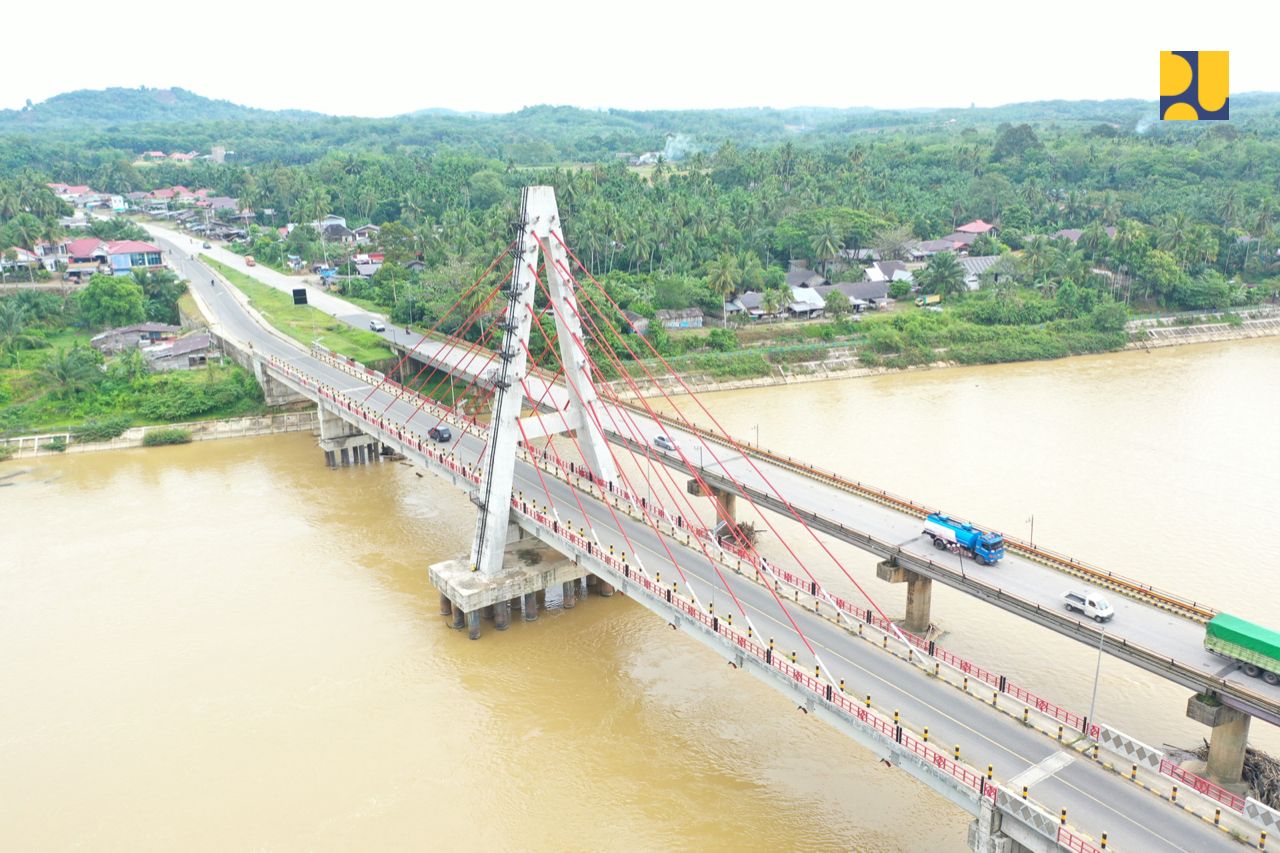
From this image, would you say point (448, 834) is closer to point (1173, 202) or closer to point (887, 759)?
point (887, 759)

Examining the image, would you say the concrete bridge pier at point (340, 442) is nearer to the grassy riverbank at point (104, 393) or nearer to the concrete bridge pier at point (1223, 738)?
the grassy riverbank at point (104, 393)

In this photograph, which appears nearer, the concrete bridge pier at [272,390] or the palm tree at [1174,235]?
the concrete bridge pier at [272,390]

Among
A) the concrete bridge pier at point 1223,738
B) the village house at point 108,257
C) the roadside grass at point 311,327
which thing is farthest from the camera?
the village house at point 108,257

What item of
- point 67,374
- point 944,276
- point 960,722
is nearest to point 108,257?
point 67,374

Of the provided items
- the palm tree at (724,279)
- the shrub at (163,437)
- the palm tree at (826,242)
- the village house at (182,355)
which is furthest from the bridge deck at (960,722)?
the palm tree at (826,242)

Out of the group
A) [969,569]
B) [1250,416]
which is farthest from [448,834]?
[1250,416]

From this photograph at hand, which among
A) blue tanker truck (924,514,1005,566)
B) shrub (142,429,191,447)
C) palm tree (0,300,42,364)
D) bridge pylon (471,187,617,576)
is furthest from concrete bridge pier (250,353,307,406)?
blue tanker truck (924,514,1005,566)

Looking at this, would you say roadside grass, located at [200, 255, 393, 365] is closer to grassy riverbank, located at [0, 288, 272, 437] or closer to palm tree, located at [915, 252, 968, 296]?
grassy riverbank, located at [0, 288, 272, 437]
